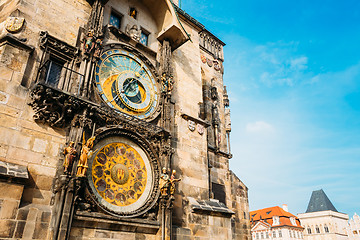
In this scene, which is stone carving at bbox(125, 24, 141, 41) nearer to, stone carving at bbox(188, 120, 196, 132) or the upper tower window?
the upper tower window

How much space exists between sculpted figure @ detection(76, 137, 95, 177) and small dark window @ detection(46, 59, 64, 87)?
2.11 m

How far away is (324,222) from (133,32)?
63.3 meters

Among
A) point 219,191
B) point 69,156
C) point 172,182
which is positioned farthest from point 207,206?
point 69,156

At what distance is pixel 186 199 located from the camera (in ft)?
34.3

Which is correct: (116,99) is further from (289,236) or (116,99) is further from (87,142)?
(289,236)

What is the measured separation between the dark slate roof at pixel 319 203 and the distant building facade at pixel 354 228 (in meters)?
5.58

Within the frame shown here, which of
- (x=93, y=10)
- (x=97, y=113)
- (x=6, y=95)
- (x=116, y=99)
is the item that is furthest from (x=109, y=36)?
(x=6, y=95)

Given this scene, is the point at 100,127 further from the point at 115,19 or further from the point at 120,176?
the point at 115,19

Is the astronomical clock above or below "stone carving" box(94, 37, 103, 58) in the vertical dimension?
below

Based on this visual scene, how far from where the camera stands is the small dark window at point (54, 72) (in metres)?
8.29

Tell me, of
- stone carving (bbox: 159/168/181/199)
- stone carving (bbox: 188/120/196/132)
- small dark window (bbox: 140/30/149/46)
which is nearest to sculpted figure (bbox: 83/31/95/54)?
small dark window (bbox: 140/30/149/46)

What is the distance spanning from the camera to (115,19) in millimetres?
11148

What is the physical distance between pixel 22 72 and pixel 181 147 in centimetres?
617

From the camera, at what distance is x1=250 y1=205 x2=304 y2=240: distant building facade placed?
5081 cm
